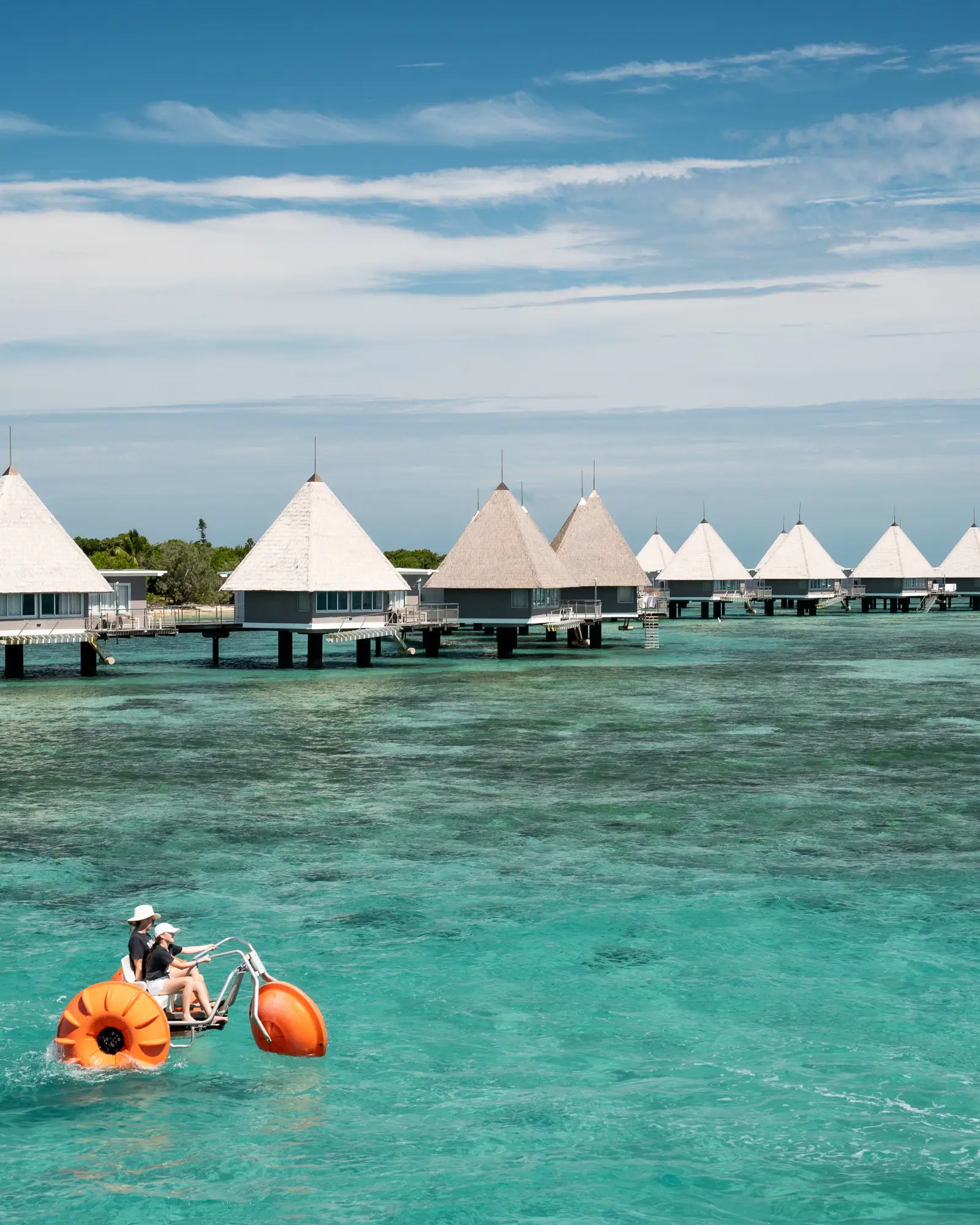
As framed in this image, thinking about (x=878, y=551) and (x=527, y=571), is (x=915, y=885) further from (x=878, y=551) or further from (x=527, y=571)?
(x=878, y=551)

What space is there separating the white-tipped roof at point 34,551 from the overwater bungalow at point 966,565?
104m

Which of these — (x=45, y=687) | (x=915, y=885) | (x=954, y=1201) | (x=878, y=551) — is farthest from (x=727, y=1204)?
(x=878, y=551)

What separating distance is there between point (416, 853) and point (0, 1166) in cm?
1238

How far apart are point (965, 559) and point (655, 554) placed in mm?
31165

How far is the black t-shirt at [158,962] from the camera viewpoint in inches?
598

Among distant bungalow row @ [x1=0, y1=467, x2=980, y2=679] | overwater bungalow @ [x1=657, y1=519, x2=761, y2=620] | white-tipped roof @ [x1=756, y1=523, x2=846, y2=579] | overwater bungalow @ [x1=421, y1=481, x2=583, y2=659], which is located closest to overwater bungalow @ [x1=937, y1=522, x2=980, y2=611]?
white-tipped roof @ [x1=756, y1=523, x2=846, y2=579]

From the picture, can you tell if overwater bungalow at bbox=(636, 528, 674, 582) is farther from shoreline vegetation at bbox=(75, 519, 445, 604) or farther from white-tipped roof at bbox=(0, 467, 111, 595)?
white-tipped roof at bbox=(0, 467, 111, 595)

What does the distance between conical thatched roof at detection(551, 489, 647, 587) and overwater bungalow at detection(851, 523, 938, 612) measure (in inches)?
2451

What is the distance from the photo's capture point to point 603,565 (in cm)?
8081

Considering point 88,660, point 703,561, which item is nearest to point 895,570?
point 703,561

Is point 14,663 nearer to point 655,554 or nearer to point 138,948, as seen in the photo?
point 138,948

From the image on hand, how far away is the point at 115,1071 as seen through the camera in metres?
14.7

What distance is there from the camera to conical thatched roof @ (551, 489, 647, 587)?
80375mm

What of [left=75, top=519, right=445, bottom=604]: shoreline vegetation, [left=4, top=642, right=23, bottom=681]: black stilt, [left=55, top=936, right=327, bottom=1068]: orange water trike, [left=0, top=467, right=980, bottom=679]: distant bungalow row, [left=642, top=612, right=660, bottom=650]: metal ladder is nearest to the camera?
[left=55, top=936, right=327, bottom=1068]: orange water trike
